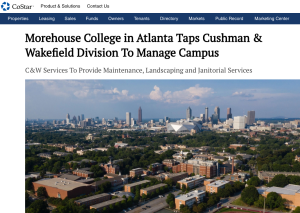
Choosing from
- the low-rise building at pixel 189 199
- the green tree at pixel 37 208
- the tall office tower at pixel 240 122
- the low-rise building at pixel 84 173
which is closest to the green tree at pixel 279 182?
the low-rise building at pixel 189 199

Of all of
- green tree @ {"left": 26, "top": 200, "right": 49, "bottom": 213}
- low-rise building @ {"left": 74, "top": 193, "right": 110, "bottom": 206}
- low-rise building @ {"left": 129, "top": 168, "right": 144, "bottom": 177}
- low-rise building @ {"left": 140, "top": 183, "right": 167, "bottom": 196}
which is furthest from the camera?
low-rise building @ {"left": 129, "top": 168, "right": 144, "bottom": 177}

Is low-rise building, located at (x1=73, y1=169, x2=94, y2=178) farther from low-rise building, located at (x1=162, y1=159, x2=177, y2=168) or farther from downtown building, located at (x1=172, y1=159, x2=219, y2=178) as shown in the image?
downtown building, located at (x1=172, y1=159, x2=219, y2=178)

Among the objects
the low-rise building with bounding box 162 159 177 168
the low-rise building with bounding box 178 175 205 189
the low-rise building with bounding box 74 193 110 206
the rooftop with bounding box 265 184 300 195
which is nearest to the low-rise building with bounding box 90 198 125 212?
the low-rise building with bounding box 74 193 110 206

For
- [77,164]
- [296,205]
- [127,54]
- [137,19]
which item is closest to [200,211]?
[296,205]

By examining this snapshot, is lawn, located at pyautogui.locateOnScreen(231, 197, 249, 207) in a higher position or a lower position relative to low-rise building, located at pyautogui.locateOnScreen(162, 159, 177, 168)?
lower

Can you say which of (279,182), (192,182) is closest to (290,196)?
(279,182)

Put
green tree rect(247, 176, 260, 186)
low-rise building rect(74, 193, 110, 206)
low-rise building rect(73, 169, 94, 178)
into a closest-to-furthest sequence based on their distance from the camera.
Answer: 1. low-rise building rect(74, 193, 110, 206)
2. green tree rect(247, 176, 260, 186)
3. low-rise building rect(73, 169, 94, 178)
